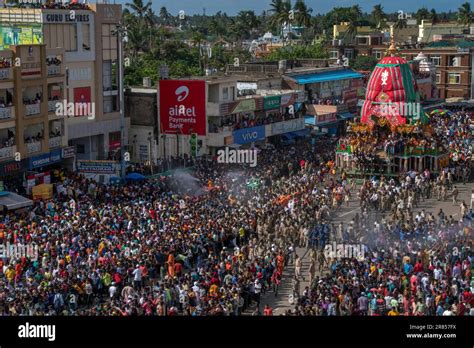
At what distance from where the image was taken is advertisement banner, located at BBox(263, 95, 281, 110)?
195 ft

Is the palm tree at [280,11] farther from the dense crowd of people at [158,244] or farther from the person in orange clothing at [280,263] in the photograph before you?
the person in orange clothing at [280,263]

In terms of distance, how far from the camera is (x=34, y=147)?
142ft

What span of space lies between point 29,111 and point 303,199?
15599mm

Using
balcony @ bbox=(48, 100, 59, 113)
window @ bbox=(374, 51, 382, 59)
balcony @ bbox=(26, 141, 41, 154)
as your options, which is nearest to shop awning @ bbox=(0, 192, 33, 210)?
balcony @ bbox=(26, 141, 41, 154)

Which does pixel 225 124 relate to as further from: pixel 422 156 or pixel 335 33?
pixel 335 33

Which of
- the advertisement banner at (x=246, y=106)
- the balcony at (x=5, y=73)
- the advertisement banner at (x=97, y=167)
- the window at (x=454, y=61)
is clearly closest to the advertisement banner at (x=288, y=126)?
the advertisement banner at (x=246, y=106)

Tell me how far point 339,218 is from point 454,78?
6097cm

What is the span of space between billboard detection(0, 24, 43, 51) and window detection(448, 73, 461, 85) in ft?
200

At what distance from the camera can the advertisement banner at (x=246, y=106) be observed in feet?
184

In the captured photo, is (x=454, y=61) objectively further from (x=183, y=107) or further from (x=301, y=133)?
(x=183, y=107)

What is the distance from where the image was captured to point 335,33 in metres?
138

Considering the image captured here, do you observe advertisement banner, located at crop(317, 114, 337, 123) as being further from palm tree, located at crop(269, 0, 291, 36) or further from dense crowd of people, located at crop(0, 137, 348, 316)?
palm tree, located at crop(269, 0, 291, 36)

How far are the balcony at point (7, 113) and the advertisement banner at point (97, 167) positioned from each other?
183 inches
